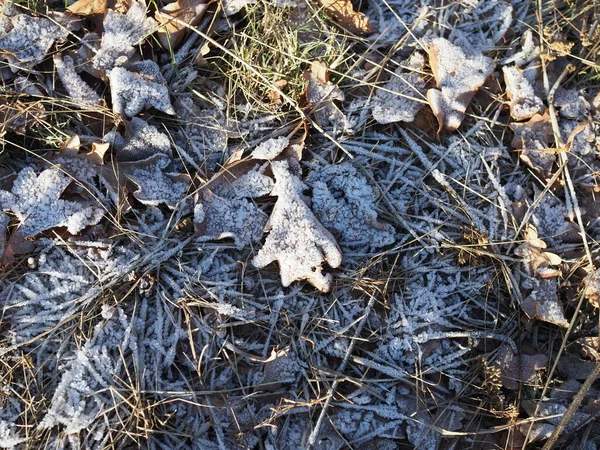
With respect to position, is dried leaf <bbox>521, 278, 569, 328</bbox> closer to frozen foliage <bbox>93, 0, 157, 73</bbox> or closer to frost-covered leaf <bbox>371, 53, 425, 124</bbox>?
frost-covered leaf <bbox>371, 53, 425, 124</bbox>

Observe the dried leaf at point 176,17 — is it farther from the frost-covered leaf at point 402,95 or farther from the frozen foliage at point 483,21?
the frozen foliage at point 483,21

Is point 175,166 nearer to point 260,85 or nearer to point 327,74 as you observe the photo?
point 260,85

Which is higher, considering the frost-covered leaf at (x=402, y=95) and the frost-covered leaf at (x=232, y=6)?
the frost-covered leaf at (x=232, y=6)

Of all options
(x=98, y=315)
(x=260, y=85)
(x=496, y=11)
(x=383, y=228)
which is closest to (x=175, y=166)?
(x=260, y=85)

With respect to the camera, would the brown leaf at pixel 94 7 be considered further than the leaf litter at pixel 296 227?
Yes

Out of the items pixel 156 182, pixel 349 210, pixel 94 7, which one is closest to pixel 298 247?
pixel 349 210

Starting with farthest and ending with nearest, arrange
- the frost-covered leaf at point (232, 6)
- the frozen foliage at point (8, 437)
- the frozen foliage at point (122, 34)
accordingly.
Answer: the frost-covered leaf at point (232, 6)
the frozen foliage at point (122, 34)
the frozen foliage at point (8, 437)

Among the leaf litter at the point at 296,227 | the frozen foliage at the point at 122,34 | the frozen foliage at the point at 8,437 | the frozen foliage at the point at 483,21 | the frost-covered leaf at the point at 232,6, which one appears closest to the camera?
the frozen foliage at the point at 8,437

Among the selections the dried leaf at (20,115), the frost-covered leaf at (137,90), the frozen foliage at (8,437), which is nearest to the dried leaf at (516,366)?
the frost-covered leaf at (137,90)
